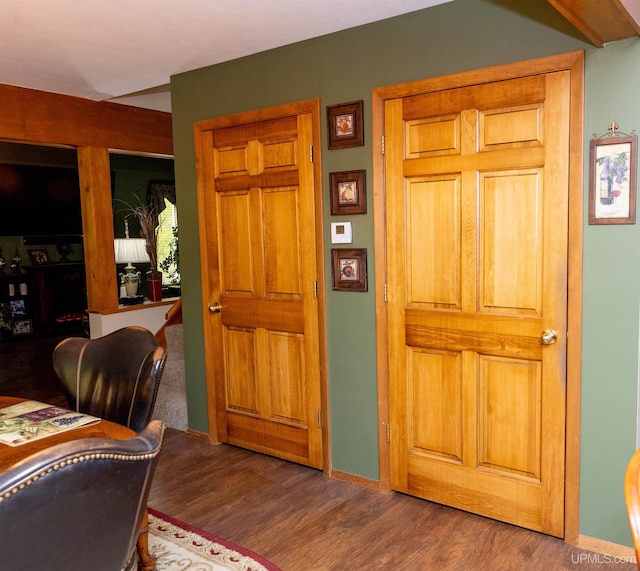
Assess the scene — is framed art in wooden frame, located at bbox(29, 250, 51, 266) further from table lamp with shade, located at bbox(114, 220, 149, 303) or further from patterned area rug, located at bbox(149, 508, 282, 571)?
patterned area rug, located at bbox(149, 508, 282, 571)

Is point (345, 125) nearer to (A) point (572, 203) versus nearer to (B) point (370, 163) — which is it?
(B) point (370, 163)

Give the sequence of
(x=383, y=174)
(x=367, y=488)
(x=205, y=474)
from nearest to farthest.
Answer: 1. (x=383, y=174)
2. (x=367, y=488)
3. (x=205, y=474)

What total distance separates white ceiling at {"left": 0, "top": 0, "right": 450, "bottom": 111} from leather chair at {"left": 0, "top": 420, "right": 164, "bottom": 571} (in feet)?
7.16

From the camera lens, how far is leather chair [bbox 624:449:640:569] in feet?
3.86

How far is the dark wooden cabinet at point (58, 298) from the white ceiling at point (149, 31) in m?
4.87

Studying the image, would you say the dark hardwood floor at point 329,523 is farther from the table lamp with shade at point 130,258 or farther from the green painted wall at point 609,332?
the table lamp with shade at point 130,258

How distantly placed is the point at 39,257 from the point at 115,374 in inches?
277

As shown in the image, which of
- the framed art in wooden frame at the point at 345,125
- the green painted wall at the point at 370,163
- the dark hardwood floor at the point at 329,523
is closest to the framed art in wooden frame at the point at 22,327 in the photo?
the green painted wall at the point at 370,163

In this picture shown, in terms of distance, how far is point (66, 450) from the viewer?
1.09 metres

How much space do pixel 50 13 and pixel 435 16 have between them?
1.84 meters

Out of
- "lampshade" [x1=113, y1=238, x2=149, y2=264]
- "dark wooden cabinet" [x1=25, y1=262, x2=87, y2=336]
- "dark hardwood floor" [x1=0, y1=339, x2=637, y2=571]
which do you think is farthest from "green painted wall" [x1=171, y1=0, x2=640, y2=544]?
"dark wooden cabinet" [x1=25, y1=262, x2=87, y2=336]

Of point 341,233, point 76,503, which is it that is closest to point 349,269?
point 341,233

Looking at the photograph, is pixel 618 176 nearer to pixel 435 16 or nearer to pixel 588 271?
pixel 588 271

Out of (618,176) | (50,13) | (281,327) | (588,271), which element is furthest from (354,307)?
(50,13)
